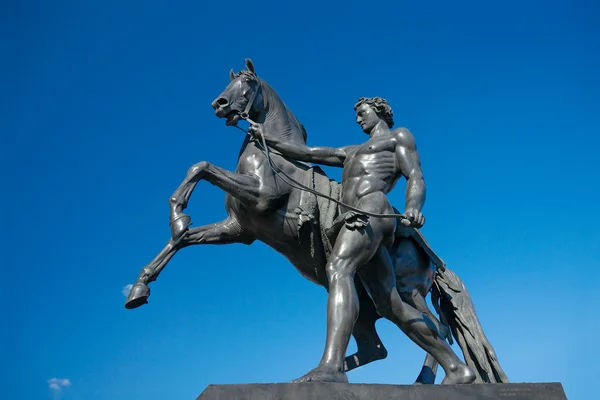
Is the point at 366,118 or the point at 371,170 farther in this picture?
the point at 366,118

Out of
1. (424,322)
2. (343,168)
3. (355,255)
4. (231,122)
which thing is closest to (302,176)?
(343,168)

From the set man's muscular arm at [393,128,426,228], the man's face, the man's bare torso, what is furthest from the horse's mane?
man's muscular arm at [393,128,426,228]

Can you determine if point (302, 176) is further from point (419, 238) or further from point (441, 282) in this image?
point (441, 282)

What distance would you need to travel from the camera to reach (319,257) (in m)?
7.14

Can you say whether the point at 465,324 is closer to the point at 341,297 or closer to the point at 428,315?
the point at 428,315

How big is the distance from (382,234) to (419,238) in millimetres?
1262

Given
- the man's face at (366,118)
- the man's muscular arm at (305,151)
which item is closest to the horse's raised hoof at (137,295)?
the man's muscular arm at (305,151)

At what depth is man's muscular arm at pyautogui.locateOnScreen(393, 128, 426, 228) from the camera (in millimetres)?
6020

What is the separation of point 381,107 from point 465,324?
2.69 m

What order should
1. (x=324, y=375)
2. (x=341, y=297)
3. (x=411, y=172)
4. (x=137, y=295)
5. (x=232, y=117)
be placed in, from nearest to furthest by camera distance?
(x=324, y=375)
(x=341, y=297)
(x=411, y=172)
(x=137, y=295)
(x=232, y=117)

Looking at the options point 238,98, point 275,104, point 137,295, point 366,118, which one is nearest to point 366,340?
point 366,118

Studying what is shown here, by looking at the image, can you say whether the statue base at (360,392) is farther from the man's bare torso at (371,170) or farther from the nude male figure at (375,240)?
the man's bare torso at (371,170)

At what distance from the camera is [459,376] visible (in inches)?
244

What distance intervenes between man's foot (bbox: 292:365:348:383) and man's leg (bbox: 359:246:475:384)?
1.23m
